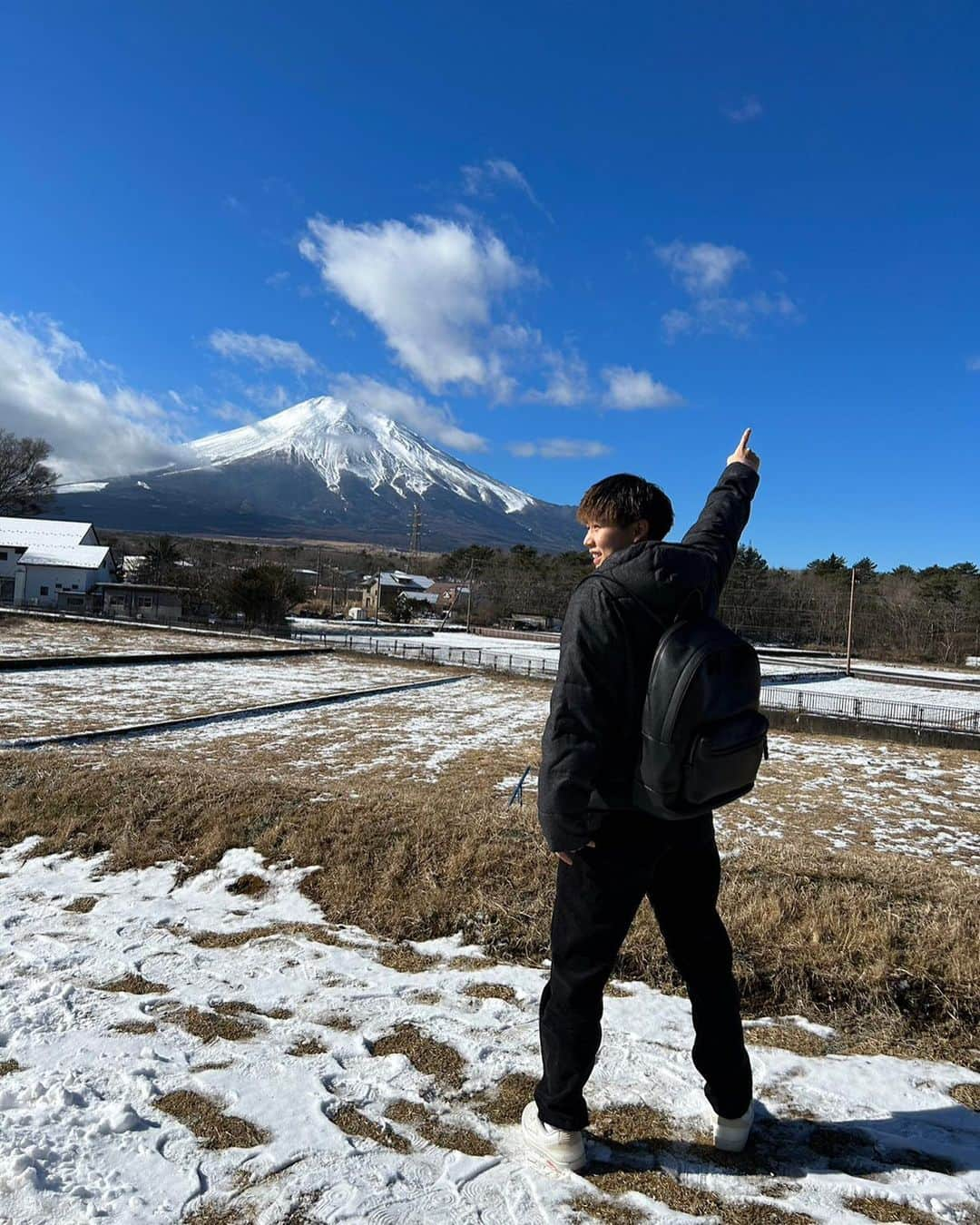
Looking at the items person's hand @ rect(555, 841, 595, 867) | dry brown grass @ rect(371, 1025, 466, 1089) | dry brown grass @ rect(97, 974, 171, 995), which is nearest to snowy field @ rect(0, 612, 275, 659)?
dry brown grass @ rect(97, 974, 171, 995)

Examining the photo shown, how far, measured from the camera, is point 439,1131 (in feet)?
6.61

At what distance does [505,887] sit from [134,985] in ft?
5.54

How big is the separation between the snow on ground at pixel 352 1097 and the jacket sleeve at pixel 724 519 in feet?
4.93

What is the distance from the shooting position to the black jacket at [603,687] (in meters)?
1.78

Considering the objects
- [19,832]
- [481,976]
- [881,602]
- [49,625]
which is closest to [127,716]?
[19,832]

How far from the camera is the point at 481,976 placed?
119 inches

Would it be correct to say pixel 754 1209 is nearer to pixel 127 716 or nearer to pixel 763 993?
pixel 763 993

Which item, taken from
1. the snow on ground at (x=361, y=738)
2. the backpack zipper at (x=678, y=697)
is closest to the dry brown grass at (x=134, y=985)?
the backpack zipper at (x=678, y=697)

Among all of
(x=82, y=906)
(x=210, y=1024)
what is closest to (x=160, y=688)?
(x=82, y=906)

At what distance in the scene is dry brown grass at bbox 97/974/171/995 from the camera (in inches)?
112

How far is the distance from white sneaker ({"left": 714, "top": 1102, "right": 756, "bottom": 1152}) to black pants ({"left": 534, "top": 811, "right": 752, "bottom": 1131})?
25 mm

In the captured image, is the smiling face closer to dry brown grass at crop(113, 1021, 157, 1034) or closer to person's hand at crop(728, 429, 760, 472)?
Answer: person's hand at crop(728, 429, 760, 472)

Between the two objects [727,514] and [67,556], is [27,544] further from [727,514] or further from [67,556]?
[727,514]

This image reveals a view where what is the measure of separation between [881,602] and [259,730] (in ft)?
193
